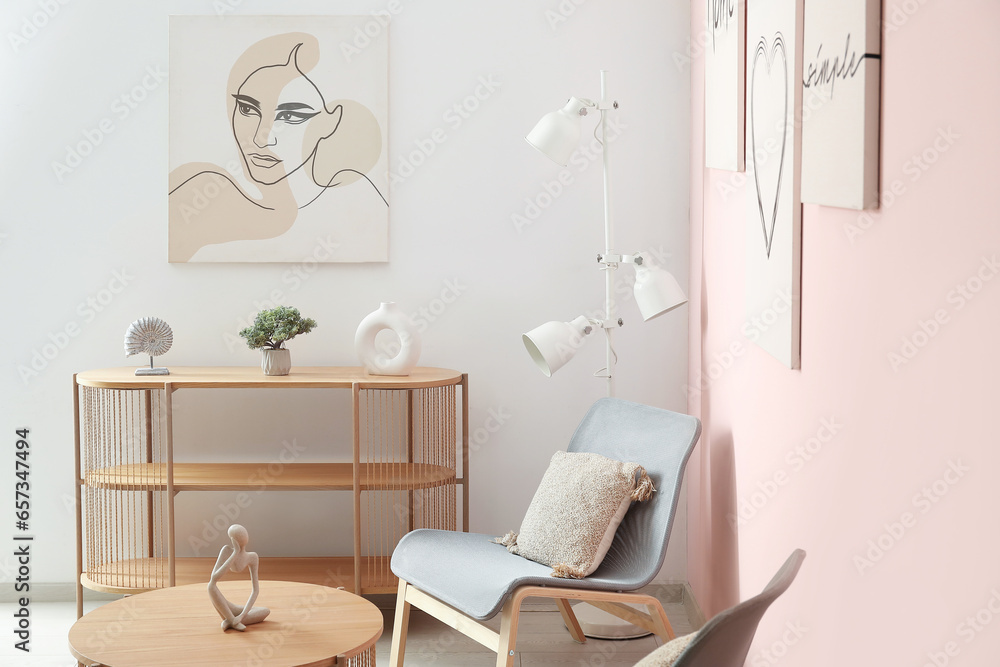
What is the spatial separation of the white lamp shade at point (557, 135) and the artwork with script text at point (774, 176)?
26.0 inches

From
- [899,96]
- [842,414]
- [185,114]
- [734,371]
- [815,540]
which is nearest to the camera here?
[899,96]

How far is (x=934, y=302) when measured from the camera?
1234 mm

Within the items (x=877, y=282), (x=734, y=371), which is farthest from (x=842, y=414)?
(x=734, y=371)

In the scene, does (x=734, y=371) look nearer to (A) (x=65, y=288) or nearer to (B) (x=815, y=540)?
(B) (x=815, y=540)

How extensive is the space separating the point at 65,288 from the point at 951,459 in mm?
2975
